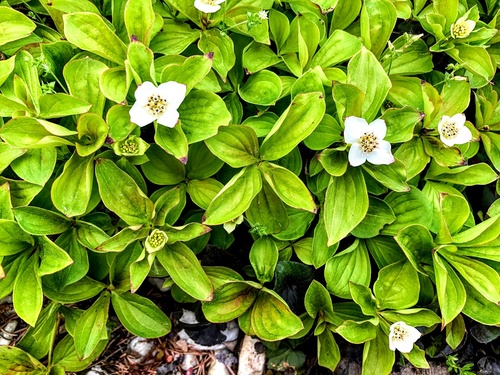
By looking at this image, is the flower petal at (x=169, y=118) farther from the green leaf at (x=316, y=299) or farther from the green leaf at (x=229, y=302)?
the green leaf at (x=316, y=299)

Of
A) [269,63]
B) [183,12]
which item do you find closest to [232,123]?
[269,63]

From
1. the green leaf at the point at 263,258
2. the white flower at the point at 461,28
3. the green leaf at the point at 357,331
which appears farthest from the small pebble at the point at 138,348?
the white flower at the point at 461,28

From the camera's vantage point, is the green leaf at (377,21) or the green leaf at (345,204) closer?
the green leaf at (345,204)

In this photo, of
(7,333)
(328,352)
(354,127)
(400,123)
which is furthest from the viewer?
(7,333)

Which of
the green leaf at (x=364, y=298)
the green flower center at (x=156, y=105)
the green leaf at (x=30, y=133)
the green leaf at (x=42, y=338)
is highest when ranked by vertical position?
the green flower center at (x=156, y=105)

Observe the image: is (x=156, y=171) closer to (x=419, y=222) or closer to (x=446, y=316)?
(x=419, y=222)

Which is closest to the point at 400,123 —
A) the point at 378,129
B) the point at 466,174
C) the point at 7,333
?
the point at 378,129

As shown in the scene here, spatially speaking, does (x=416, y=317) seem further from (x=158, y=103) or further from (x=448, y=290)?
(x=158, y=103)
